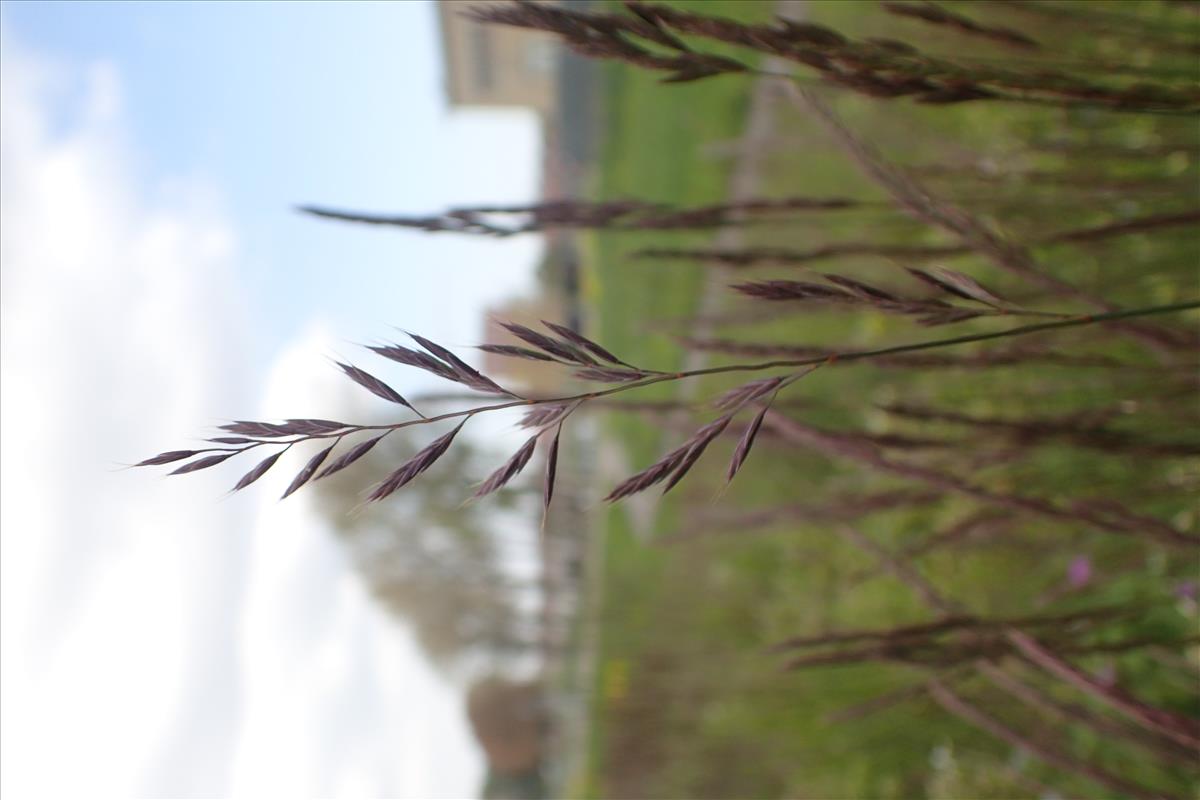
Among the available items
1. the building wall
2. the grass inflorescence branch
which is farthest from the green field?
the building wall

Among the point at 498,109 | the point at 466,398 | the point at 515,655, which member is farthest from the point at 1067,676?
the point at 515,655

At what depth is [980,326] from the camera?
7.85 feet

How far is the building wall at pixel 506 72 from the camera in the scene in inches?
205

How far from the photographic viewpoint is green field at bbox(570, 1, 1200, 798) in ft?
5.21

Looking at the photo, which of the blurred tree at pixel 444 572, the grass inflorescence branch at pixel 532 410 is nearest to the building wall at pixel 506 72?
the blurred tree at pixel 444 572

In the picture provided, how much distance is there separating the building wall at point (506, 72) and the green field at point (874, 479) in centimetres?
78

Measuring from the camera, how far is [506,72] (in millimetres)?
6605

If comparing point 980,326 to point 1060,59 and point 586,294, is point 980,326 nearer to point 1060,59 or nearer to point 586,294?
point 1060,59

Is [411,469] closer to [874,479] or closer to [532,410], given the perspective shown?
[532,410]

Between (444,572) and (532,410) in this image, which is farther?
(444,572)

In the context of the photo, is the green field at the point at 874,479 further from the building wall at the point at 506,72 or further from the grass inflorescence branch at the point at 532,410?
the building wall at the point at 506,72

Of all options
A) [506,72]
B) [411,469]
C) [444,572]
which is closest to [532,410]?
[411,469]

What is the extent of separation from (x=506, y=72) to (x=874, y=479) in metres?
4.92

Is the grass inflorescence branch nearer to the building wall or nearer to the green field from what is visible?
the green field
